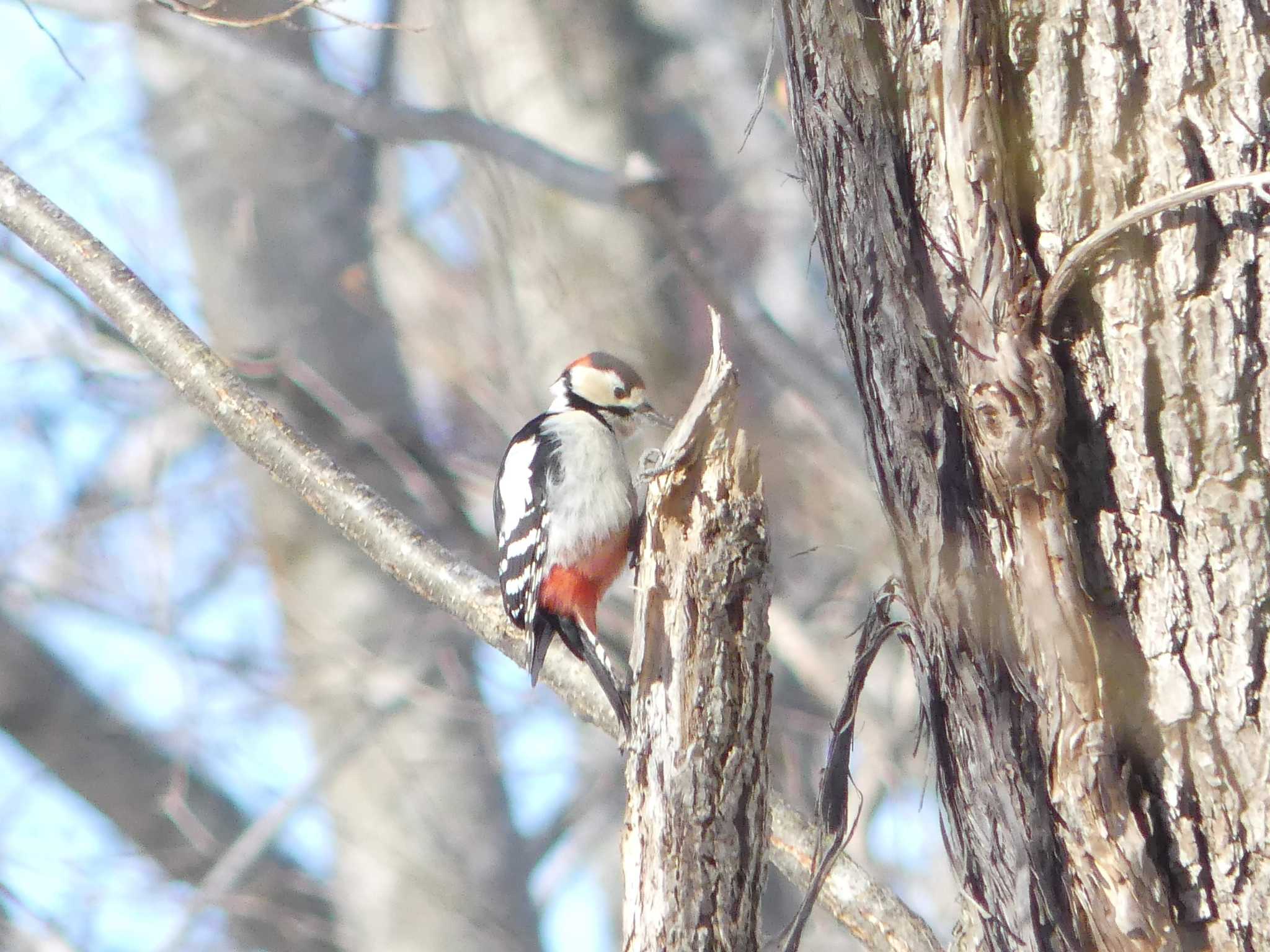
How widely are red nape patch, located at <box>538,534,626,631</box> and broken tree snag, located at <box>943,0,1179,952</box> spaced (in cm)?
219

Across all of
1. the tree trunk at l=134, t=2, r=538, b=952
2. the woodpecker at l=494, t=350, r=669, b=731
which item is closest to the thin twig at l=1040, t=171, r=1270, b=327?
the woodpecker at l=494, t=350, r=669, b=731

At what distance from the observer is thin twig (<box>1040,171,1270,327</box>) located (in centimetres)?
132

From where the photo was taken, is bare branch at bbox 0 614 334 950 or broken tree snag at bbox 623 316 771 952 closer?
broken tree snag at bbox 623 316 771 952

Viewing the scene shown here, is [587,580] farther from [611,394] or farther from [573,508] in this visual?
[611,394]

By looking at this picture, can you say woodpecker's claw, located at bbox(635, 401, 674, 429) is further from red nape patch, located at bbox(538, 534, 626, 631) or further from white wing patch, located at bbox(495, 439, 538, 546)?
red nape patch, located at bbox(538, 534, 626, 631)

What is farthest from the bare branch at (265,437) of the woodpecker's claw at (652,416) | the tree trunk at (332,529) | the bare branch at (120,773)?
the bare branch at (120,773)

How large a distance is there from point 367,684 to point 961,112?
5792mm

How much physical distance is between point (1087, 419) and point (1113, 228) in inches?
8.5

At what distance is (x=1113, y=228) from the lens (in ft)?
4.52

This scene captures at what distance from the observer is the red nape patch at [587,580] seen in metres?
3.58

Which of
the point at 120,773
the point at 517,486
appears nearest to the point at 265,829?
the point at 120,773

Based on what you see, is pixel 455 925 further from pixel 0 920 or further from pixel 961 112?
pixel 961 112

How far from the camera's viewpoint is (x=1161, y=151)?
139 cm

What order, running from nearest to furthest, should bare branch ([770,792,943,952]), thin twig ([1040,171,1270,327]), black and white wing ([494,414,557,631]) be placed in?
thin twig ([1040,171,1270,327]) < bare branch ([770,792,943,952]) < black and white wing ([494,414,557,631])
